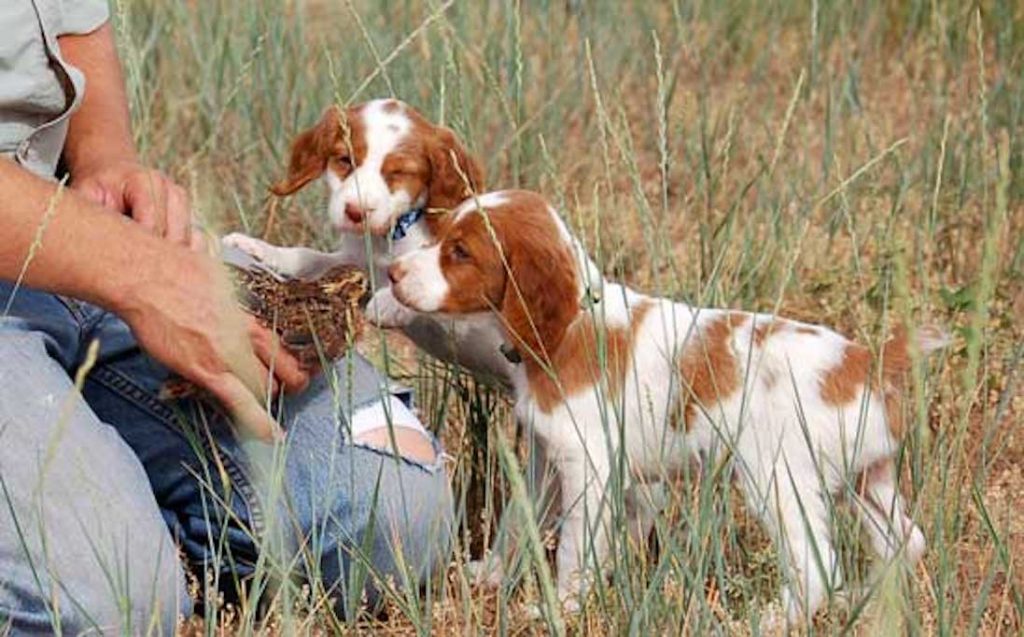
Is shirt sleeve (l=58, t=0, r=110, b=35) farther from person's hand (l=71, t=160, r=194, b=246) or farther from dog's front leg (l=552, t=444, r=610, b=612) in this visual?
dog's front leg (l=552, t=444, r=610, b=612)

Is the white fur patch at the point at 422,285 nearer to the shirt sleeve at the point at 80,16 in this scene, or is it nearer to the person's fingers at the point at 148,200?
the person's fingers at the point at 148,200

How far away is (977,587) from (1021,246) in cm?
127

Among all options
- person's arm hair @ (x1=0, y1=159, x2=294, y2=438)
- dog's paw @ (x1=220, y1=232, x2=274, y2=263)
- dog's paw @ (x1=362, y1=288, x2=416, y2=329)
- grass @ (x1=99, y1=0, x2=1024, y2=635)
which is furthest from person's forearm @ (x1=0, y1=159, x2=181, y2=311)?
dog's paw @ (x1=220, y1=232, x2=274, y2=263)

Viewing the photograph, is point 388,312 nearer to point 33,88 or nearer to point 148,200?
point 148,200

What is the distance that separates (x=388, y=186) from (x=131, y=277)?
802 millimetres

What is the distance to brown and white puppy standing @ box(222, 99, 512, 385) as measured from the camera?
3.24 m

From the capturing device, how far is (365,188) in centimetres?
327

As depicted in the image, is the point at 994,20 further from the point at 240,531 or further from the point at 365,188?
the point at 240,531

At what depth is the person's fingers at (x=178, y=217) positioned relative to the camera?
2.80 meters

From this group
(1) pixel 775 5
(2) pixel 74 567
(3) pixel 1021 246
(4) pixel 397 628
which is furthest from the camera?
(1) pixel 775 5

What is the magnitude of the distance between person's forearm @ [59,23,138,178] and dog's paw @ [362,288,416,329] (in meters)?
0.39

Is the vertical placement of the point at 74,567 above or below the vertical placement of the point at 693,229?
above

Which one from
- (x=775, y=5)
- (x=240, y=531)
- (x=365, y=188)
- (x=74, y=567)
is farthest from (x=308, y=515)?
(x=775, y=5)

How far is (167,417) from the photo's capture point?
283 centimetres
